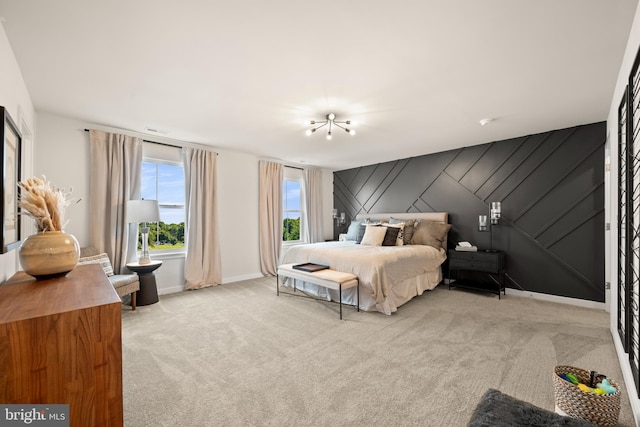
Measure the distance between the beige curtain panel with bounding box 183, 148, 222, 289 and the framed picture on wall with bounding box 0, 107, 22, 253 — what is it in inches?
101

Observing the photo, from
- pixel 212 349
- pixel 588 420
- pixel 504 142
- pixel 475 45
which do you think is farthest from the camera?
pixel 504 142

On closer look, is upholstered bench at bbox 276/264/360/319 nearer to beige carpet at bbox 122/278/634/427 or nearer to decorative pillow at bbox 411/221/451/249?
beige carpet at bbox 122/278/634/427

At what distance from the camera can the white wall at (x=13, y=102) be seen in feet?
5.85

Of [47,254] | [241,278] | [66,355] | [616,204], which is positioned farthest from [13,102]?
[616,204]

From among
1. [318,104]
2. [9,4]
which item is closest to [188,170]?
[318,104]

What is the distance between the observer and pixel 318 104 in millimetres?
2965

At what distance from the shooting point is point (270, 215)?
557cm

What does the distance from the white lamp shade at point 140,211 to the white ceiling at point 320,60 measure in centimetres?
102

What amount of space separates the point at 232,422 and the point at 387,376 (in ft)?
3.58

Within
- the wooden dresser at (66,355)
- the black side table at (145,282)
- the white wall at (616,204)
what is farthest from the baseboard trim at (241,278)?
the white wall at (616,204)

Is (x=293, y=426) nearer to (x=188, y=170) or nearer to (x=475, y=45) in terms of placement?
(x=475, y=45)

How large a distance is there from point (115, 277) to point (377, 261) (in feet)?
10.4

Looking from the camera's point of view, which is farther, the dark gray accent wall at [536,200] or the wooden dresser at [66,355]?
the dark gray accent wall at [536,200]

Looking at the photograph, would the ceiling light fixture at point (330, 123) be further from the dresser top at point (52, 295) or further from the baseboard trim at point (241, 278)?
the baseboard trim at point (241, 278)
